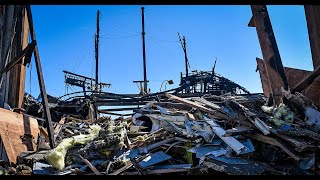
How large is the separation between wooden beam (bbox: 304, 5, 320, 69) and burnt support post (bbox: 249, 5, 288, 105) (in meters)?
0.66

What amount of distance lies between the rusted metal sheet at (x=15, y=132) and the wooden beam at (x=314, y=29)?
5.34 m

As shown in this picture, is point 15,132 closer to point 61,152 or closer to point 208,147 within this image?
point 61,152

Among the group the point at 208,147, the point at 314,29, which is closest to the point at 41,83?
the point at 208,147

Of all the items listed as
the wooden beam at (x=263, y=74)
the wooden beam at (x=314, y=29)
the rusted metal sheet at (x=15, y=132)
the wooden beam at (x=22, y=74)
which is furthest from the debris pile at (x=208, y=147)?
the wooden beam at (x=22, y=74)

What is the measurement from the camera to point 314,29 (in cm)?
534

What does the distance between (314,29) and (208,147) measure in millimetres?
2823

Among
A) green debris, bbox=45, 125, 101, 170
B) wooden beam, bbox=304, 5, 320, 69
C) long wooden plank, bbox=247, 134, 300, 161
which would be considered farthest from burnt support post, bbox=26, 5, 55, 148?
wooden beam, bbox=304, 5, 320, 69

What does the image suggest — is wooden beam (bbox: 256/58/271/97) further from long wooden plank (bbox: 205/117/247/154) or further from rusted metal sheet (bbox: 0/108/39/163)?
rusted metal sheet (bbox: 0/108/39/163)

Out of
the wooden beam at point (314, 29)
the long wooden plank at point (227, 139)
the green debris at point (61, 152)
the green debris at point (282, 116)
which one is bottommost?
the green debris at point (61, 152)

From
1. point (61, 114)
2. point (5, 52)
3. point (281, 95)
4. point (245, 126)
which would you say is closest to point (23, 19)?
point (5, 52)

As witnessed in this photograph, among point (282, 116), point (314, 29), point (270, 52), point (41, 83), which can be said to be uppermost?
point (314, 29)

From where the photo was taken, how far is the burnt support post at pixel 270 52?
207 inches

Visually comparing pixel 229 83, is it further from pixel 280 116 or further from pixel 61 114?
pixel 280 116

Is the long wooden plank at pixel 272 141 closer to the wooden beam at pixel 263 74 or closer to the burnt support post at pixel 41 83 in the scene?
the wooden beam at pixel 263 74
